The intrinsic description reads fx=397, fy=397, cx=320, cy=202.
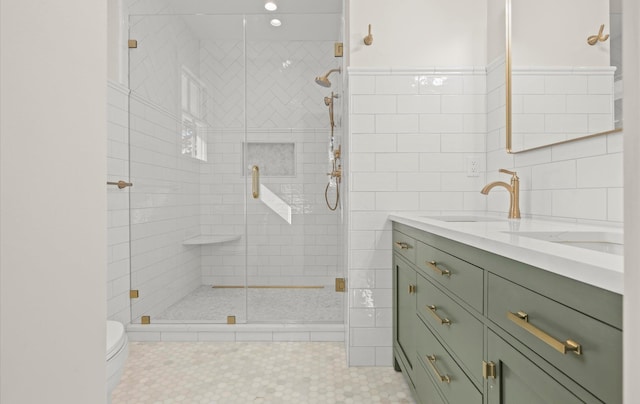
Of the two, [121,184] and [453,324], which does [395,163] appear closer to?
[453,324]

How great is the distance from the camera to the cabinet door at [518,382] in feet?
2.31

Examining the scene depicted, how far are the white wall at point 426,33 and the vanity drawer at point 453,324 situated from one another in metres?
1.37

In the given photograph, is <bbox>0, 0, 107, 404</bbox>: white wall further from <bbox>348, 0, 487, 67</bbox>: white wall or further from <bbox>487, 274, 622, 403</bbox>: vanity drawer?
<bbox>348, 0, 487, 67</bbox>: white wall

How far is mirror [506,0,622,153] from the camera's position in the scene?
1416 millimetres

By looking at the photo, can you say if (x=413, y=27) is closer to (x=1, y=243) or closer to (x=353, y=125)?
(x=353, y=125)

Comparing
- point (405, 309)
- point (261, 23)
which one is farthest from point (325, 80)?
point (405, 309)

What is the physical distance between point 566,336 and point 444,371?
74 cm

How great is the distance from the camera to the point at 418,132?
2.35 m

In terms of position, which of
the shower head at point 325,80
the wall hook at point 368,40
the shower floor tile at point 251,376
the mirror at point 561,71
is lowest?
the shower floor tile at point 251,376

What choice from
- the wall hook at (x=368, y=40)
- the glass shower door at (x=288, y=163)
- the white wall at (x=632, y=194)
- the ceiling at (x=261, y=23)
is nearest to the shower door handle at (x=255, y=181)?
the glass shower door at (x=288, y=163)

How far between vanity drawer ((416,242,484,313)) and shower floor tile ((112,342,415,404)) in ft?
2.73

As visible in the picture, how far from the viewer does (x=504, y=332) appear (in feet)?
2.97

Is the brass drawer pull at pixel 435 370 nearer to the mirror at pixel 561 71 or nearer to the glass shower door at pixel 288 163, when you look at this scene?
the mirror at pixel 561 71

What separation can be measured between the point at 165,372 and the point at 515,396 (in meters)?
1.98
